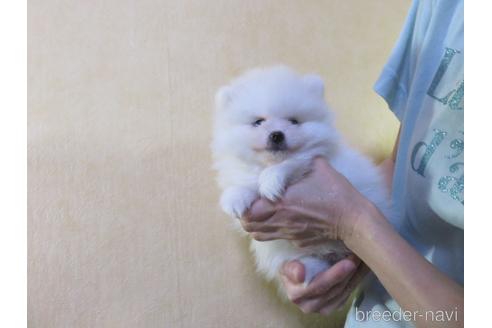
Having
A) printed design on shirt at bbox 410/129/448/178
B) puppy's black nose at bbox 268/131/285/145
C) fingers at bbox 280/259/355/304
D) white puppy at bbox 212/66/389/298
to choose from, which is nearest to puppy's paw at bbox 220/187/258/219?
white puppy at bbox 212/66/389/298

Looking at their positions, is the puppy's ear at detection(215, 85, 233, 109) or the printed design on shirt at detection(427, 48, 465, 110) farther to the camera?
the puppy's ear at detection(215, 85, 233, 109)

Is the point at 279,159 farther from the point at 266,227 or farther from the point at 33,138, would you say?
the point at 33,138

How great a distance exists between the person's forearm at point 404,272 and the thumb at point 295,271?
0.16 meters

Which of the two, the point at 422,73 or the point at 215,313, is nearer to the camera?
the point at 422,73

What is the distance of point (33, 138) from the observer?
107 cm

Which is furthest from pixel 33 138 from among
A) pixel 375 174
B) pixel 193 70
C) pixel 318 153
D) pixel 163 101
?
pixel 375 174

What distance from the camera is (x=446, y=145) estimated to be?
0.90 m

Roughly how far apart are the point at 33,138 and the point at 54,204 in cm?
20

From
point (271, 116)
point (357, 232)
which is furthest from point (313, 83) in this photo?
point (357, 232)

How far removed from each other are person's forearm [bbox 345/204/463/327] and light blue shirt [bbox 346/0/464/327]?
0.11 ft

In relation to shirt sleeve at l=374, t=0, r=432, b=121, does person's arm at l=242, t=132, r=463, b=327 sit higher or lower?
lower

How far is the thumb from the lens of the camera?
100 cm

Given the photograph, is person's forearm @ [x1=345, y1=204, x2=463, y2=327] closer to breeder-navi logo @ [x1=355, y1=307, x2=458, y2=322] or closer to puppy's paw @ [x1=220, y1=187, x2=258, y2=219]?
breeder-navi logo @ [x1=355, y1=307, x2=458, y2=322]

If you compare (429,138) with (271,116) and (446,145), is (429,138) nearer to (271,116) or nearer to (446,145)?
(446,145)
